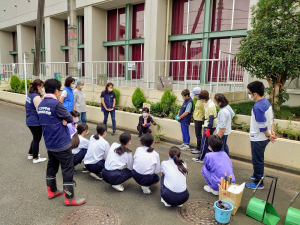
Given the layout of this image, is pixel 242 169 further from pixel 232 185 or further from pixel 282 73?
pixel 282 73

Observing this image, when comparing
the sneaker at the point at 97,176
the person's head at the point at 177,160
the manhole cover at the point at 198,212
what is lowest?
the manhole cover at the point at 198,212

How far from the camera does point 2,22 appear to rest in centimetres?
2211

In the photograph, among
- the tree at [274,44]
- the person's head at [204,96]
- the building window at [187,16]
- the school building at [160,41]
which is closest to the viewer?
the person's head at [204,96]

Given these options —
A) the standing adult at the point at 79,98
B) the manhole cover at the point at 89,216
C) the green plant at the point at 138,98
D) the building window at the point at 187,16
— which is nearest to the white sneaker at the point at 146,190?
the manhole cover at the point at 89,216

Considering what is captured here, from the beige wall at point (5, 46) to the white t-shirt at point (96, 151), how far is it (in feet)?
78.5

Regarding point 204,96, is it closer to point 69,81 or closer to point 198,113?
point 198,113

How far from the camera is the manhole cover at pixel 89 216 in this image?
3285 mm

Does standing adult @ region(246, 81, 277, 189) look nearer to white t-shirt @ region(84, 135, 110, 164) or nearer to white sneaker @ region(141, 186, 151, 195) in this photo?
white sneaker @ region(141, 186, 151, 195)

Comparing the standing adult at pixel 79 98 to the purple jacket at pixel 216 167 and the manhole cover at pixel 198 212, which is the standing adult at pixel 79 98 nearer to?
the purple jacket at pixel 216 167

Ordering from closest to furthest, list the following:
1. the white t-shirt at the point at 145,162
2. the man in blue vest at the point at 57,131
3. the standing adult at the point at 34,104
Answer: the man in blue vest at the point at 57,131 → the white t-shirt at the point at 145,162 → the standing adult at the point at 34,104

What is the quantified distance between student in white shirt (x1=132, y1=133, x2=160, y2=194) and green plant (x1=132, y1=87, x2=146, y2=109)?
4995 millimetres

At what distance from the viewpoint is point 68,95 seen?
6664 millimetres

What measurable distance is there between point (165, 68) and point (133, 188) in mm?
8035

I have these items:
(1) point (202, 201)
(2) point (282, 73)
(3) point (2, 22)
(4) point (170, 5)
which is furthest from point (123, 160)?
(3) point (2, 22)
